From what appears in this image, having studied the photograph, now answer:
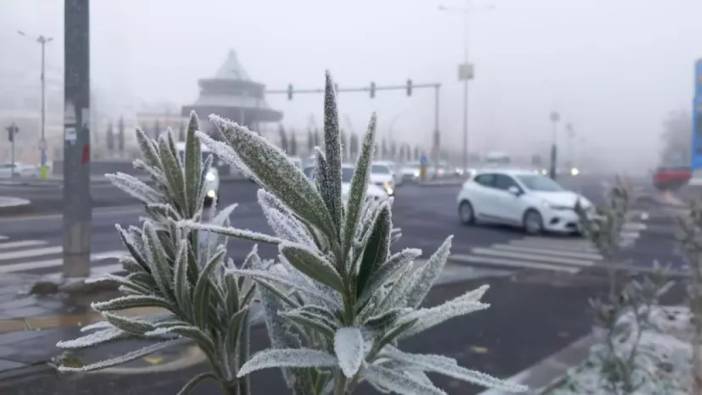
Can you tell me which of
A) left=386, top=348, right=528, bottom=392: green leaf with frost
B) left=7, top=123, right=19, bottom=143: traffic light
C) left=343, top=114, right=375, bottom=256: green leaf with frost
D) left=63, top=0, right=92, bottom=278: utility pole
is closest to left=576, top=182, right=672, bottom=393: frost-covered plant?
left=386, top=348, right=528, bottom=392: green leaf with frost

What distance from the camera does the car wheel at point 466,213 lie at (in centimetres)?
2122

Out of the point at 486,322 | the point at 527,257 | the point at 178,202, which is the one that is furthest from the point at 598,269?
the point at 178,202

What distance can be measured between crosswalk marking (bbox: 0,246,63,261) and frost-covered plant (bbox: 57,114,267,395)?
11.1m

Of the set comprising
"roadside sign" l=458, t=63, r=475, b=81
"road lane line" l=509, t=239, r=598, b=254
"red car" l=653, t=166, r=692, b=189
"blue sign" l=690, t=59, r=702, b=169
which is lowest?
"road lane line" l=509, t=239, r=598, b=254

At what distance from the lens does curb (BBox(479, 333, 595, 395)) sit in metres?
6.30

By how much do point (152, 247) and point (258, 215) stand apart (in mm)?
15684

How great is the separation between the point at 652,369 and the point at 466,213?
15.3 m

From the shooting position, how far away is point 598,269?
45.6ft

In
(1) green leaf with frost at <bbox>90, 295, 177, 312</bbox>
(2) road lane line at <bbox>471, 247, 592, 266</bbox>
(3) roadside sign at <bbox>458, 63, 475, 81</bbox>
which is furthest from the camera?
(3) roadside sign at <bbox>458, 63, 475, 81</bbox>

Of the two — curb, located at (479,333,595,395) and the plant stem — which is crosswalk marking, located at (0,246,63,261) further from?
the plant stem

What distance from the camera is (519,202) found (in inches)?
770

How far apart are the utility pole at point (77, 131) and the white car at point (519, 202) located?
38.7 feet

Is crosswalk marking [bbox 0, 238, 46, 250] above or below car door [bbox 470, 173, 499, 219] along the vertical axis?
below

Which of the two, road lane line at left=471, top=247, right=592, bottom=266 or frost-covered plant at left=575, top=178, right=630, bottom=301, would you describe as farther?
road lane line at left=471, top=247, right=592, bottom=266
